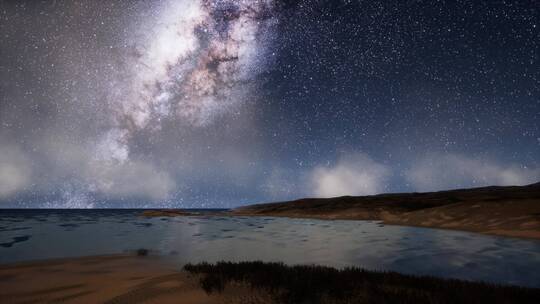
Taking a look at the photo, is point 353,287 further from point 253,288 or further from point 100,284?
point 100,284

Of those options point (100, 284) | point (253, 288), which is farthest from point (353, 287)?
point (100, 284)

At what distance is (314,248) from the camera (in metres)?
25.1

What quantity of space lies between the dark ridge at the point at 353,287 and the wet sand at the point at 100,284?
2.44 ft

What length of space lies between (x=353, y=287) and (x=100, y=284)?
30.1 ft

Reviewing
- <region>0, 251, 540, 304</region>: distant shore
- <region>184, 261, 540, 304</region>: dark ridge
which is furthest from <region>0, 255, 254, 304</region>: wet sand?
<region>184, 261, 540, 304</region>: dark ridge

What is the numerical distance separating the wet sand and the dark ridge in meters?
0.74

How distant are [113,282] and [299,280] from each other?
7.20 metres

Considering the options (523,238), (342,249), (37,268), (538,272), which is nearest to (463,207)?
(523,238)

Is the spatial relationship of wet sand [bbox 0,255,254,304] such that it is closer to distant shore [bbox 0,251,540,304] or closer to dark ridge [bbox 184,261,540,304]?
distant shore [bbox 0,251,540,304]

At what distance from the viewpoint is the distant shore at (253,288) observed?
366 inches

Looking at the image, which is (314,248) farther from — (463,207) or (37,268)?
(463,207)

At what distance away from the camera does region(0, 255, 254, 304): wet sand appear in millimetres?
9938

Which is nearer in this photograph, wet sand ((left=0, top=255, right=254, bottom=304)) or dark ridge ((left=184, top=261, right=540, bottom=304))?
dark ridge ((left=184, top=261, right=540, bottom=304))

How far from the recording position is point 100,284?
41.9 feet
